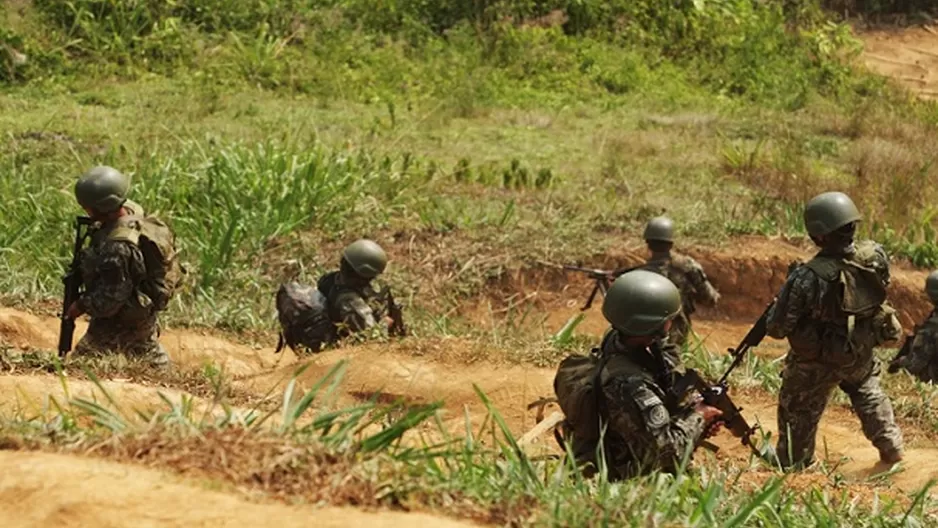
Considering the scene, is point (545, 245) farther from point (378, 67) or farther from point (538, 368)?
point (378, 67)

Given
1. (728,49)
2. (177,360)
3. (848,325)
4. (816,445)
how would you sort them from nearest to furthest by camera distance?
(848,325), (816,445), (177,360), (728,49)

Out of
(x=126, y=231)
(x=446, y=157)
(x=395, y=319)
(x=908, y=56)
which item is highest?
(x=126, y=231)

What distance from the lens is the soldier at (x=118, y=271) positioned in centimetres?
792

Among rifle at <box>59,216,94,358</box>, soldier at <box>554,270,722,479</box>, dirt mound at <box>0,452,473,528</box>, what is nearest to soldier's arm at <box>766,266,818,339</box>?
soldier at <box>554,270,722,479</box>

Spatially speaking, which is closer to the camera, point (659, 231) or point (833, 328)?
point (833, 328)

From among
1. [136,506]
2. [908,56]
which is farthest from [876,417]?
[908,56]

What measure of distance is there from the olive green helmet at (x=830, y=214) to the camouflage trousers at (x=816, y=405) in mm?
738

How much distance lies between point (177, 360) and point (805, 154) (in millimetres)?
9156

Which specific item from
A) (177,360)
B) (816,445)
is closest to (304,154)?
(177,360)

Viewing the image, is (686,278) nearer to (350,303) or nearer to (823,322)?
(350,303)

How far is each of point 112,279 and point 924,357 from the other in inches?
191

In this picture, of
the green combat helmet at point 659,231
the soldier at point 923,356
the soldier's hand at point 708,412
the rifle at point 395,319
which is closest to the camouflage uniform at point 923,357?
the soldier at point 923,356

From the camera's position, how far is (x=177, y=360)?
382 inches

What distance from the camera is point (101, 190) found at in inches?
311
